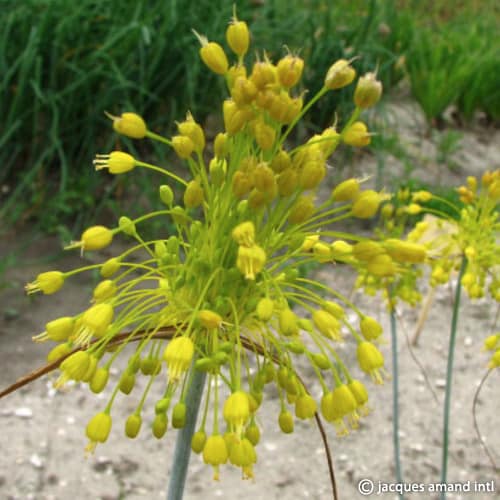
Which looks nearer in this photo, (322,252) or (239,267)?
(239,267)

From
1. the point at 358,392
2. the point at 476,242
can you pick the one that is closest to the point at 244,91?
the point at 358,392

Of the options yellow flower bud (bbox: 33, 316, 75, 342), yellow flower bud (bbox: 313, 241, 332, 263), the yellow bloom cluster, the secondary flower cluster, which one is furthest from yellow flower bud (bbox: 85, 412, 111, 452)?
the yellow bloom cluster

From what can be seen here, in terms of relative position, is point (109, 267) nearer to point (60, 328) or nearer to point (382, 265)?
point (60, 328)

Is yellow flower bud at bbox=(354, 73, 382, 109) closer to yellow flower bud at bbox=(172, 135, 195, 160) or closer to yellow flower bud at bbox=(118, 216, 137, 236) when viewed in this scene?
yellow flower bud at bbox=(172, 135, 195, 160)

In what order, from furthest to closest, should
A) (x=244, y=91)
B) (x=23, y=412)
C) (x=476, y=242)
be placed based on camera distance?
(x=23, y=412), (x=476, y=242), (x=244, y=91)

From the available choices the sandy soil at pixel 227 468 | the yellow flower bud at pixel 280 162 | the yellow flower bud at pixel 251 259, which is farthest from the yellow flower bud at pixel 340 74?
the sandy soil at pixel 227 468
